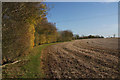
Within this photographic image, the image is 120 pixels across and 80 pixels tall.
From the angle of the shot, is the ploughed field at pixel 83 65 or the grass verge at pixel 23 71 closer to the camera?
the ploughed field at pixel 83 65

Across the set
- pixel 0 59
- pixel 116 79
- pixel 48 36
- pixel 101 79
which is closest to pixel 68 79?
pixel 101 79

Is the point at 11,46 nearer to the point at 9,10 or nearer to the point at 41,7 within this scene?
the point at 9,10

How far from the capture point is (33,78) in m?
5.71

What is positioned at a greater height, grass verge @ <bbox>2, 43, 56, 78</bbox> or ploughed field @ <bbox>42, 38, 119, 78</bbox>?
ploughed field @ <bbox>42, 38, 119, 78</bbox>

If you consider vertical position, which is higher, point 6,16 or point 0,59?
point 6,16

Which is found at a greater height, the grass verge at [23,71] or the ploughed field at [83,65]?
the ploughed field at [83,65]

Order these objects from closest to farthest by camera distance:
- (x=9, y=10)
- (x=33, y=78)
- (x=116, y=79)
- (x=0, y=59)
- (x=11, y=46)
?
(x=116, y=79)
(x=33, y=78)
(x=9, y=10)
(x=0, y=59)
(x=11, y=46)

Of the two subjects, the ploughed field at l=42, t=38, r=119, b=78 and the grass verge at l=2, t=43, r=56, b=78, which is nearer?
the ploughed field at l=42, t=38, r=119, b=78

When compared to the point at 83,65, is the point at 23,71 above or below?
below

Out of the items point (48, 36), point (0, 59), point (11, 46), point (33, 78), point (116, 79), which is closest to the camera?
point (116, 79)

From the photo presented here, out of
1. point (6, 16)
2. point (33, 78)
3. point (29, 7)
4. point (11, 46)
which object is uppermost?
point (29, 7)

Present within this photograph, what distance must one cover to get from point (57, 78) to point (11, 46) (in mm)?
5079

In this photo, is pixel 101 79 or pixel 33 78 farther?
pixel 33 78

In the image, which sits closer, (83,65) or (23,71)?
(23,71)
